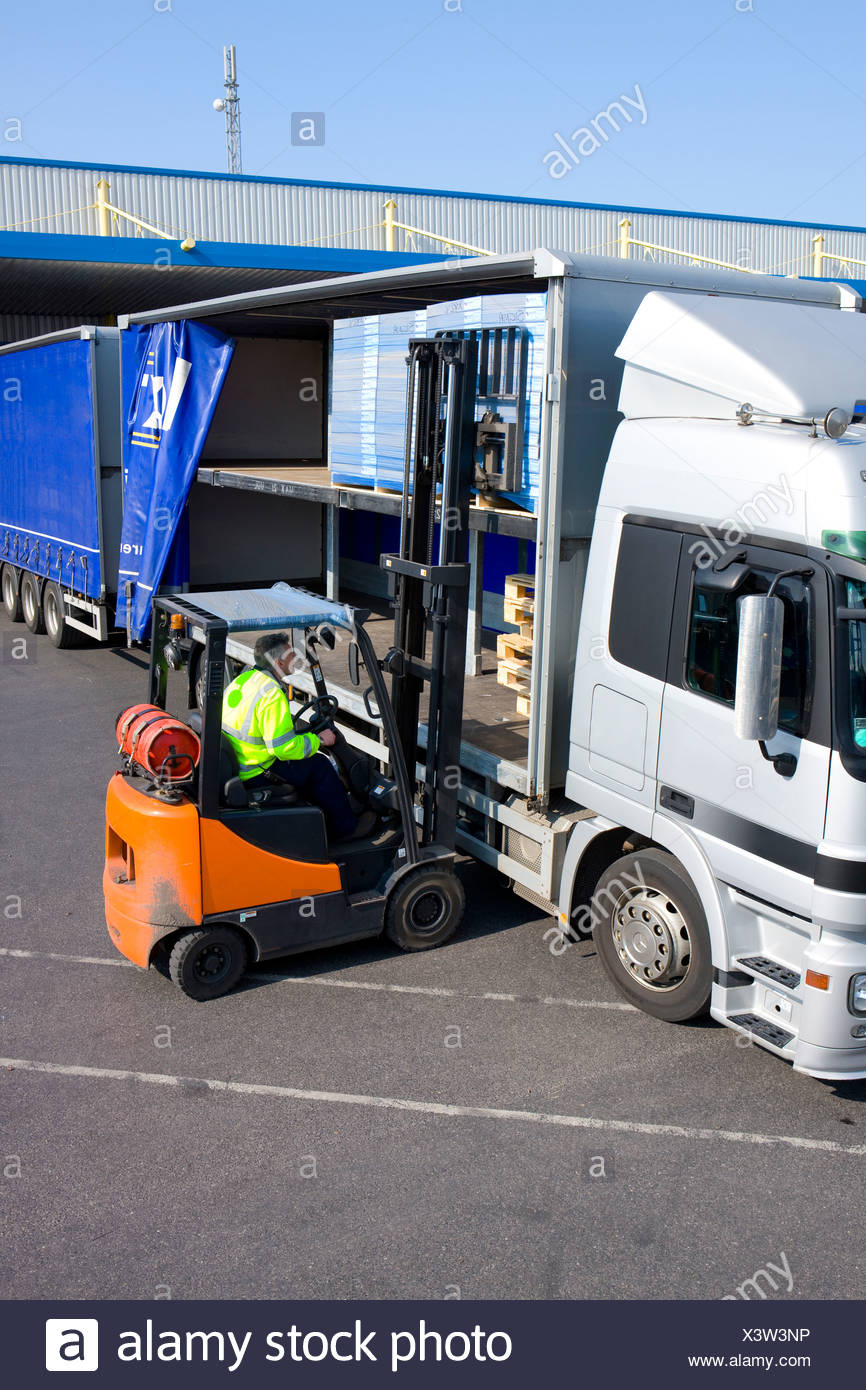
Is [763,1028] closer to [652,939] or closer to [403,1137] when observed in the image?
[652,939]

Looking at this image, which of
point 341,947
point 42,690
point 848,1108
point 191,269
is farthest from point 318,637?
point 191,269

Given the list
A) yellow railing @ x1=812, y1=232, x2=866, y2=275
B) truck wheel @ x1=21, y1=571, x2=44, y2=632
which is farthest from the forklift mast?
yellow railing @ x1=812, y1=232, x2=866, y2=275

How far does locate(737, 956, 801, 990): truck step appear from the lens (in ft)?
15.0

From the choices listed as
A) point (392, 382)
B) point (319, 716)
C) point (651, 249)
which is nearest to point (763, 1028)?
point (319, 716)

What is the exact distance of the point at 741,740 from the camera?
15.1ft

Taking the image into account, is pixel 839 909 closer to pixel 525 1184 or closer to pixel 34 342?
pixel 525 1184

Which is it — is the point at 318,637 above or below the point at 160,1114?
above

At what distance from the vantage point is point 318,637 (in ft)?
18.0

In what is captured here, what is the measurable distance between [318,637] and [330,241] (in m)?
20.3

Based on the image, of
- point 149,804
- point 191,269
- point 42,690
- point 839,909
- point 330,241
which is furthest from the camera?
point 330,241

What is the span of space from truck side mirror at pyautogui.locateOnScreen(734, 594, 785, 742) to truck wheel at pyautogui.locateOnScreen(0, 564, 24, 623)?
12.6 meters

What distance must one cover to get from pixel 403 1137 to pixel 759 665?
7.87 ft

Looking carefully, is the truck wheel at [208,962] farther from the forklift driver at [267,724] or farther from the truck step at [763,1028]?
the truck step at [763,1028]

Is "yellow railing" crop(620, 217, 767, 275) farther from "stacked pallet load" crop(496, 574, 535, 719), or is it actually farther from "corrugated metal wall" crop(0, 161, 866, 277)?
"stacked pallet load" crop(496, 574, 535, 719)
